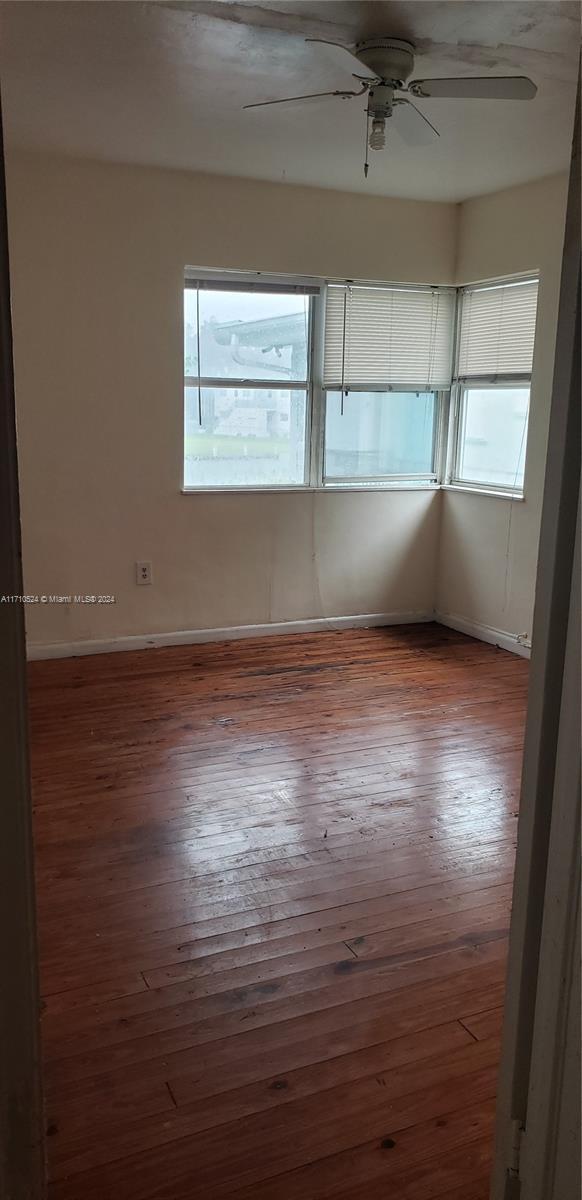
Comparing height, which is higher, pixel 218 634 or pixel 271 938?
pixel 218 634

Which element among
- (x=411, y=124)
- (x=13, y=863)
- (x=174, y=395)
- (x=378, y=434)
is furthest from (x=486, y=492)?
(x=13, y=863)

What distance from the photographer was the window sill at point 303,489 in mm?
4906

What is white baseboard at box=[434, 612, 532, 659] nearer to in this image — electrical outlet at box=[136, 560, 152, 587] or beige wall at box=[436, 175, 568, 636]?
beige wall at box=[436, 175, 568, 636]

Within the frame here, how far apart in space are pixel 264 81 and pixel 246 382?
1.91 metres

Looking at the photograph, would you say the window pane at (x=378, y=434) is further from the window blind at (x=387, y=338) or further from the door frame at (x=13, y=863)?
the door frame at (x=13, y=863)

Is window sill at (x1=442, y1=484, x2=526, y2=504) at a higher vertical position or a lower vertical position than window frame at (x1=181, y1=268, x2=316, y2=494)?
lower

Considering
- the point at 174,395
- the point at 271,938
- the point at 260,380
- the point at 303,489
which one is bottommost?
the point at 271,938

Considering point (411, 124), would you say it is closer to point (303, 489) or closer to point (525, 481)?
point (525, 481)

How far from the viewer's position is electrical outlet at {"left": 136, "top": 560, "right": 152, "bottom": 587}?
191 inches

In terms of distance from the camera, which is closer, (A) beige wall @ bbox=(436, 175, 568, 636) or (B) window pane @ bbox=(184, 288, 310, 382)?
(A) beige wall @ bbox=(436, 175, 568, 636)

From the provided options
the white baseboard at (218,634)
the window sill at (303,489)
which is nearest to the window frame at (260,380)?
the window sill at (303,489)

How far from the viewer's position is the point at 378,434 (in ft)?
17.8

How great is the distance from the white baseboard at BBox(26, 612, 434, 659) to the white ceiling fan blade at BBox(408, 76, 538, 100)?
3.07 m

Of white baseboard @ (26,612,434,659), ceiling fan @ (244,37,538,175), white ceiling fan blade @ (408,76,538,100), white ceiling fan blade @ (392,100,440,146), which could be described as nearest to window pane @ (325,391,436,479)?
white baseboard @ (26,612,434,659)
